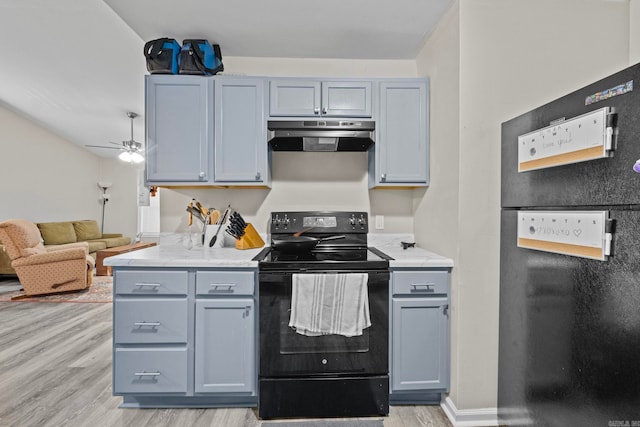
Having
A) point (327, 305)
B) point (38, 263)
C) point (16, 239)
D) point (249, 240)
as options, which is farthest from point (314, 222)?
point (16, 239)

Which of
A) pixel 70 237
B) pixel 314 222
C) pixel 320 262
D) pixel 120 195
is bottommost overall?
pixel 70 237

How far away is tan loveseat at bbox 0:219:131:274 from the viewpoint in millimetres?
5180

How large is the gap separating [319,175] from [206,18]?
134cm

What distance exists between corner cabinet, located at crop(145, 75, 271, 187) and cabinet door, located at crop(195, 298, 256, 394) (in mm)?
898

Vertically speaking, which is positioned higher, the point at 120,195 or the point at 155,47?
the point at 155,47

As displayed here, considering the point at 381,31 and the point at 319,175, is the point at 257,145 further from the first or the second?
the point at 381,31

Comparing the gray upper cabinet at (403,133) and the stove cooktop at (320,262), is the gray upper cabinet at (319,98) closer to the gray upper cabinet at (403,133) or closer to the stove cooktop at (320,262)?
the gray upper cabinet at (403,133)

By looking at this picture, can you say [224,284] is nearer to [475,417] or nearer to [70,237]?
[475,417]

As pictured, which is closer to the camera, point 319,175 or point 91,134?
point 319,175

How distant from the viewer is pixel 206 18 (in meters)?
2.12

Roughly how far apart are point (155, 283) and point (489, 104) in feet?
7.37

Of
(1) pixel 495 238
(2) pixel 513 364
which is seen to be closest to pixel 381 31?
(1) pixel 495 238

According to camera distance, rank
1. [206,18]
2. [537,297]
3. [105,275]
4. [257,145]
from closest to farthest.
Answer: [537,297] < [206,18] < [257,145] < [105,275]

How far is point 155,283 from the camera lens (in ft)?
6.28
